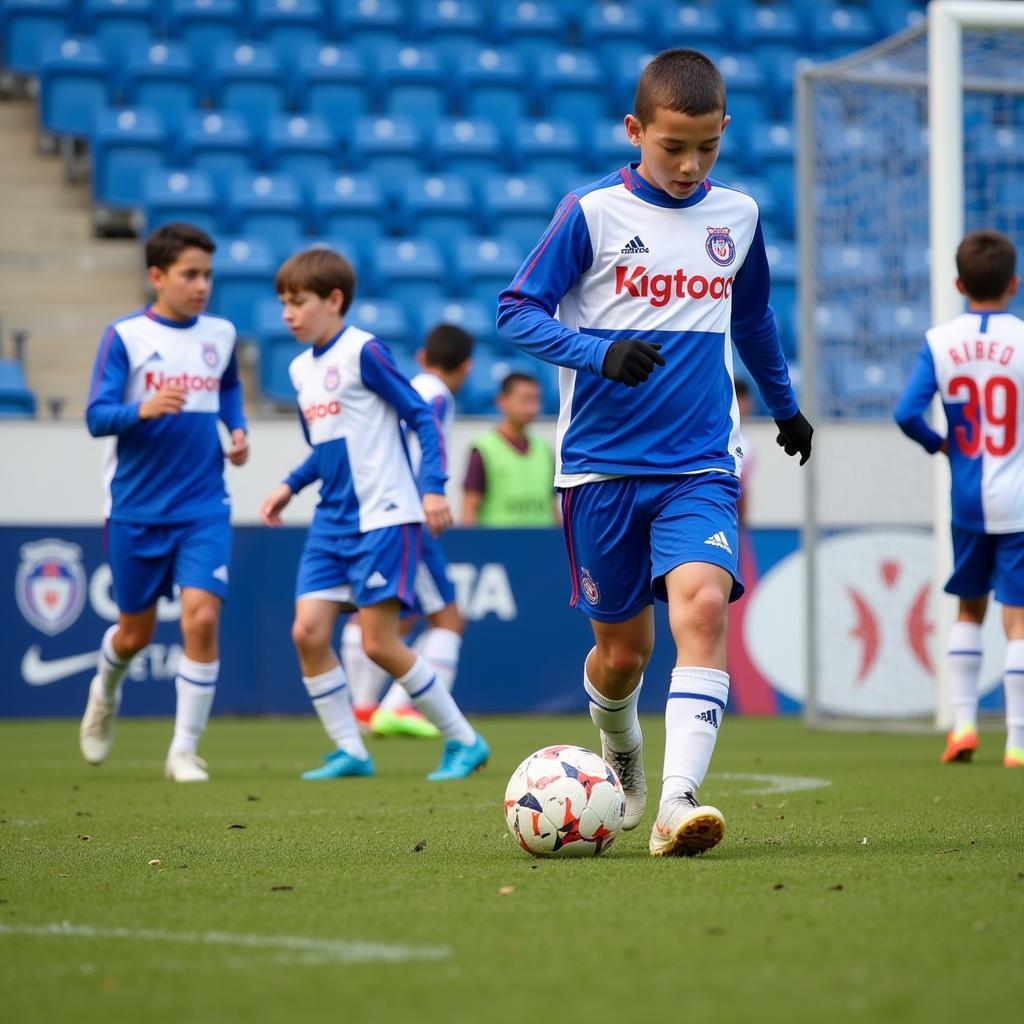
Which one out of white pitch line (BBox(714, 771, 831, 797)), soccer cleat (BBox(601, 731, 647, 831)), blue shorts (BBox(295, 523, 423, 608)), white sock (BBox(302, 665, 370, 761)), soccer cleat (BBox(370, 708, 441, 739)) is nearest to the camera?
soccer cleat (BBox(601, 731, 647, 831))

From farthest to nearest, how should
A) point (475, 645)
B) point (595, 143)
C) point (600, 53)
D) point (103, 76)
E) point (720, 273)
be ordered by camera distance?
point (600, 53) < point (595, 143) < point (103, 76) < point (475, 645) < point (720, 273)

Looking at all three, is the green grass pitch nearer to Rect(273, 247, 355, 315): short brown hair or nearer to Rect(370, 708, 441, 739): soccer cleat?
Rect(273, 247, 355, 315): short brown hair

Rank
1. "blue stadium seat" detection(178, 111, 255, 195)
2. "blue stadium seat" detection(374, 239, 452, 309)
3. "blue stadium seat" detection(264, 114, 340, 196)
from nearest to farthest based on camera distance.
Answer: "blue stadium seat" detection(374, 239, 452, 309), "blue stadium seat" detection(178, 111, 255, 195), "blue stadium seat" detection(264, 114, 340, 196)

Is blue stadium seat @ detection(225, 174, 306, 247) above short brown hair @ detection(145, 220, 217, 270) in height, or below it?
above

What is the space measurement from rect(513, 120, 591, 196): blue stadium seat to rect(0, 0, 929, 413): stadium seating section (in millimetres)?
19

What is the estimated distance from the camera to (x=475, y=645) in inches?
448

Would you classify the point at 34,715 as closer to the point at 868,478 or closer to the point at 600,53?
the point at 868,478

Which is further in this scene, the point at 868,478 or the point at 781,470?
the point at 781,470

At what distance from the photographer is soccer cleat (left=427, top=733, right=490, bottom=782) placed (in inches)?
281

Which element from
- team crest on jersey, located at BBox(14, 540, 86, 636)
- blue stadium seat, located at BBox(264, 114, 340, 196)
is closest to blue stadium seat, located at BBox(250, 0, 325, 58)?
blue stadium seat, located at BBox(264, 114, 340, 196)

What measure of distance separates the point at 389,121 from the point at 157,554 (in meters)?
9.75

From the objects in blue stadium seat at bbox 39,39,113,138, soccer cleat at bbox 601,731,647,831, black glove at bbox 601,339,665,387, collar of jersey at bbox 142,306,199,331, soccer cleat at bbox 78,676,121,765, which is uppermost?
blue stadium seat at bbox 39,39,113,138

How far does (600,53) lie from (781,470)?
6.76 metres

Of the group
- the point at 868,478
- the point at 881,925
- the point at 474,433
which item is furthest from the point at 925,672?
the point at 881,925
